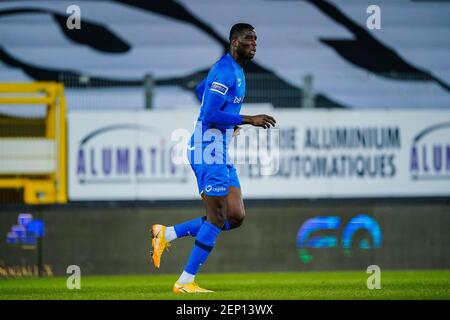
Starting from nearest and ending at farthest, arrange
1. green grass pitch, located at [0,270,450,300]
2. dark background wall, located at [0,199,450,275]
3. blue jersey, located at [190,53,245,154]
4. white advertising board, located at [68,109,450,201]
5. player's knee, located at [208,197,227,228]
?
green grass pitch, located at [0,270,450,300], blue jersey, located at [190,53,245,154], player's knee, located at [208,197,227,228], dark background wall, located at [0,199,450,275], white advertising board, located at [68,109,450,201]

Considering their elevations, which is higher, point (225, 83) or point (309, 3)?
point (309, 3)

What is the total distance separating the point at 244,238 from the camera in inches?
553

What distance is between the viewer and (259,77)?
14.9m

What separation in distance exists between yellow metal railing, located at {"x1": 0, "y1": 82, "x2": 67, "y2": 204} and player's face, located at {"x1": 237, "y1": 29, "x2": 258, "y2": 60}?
539cm

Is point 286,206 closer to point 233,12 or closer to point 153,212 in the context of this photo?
point 153,212

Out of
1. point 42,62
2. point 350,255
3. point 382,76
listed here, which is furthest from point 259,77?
point 42,62

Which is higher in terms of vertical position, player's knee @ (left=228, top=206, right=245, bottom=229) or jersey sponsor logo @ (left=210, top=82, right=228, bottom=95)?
jersey sponsor logo @ (left=210, top=82, right=228, bottom=95)

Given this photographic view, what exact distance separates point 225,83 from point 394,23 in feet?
29.1

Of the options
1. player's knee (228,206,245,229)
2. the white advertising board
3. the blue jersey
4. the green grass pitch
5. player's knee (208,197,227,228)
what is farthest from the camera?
the white advertising board

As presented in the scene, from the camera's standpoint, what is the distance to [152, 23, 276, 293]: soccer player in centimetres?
936

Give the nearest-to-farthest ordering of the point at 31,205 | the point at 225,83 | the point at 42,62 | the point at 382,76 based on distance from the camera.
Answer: the point at 225,83 < the point at 31,205 < the point at 382,76 < the point at 42,62

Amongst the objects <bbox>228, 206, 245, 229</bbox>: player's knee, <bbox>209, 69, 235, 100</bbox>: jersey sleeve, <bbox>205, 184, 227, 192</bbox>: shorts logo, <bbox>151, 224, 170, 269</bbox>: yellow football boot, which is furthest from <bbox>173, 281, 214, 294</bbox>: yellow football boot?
<bbox>209, 69, 235, 100</bbox>: jersey sleeve

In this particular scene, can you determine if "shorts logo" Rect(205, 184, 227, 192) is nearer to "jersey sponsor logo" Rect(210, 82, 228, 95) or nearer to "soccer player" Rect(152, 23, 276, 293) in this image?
"soccer player" Rect(152, 23, 276, 293)

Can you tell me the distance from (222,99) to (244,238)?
4903 millimetres
